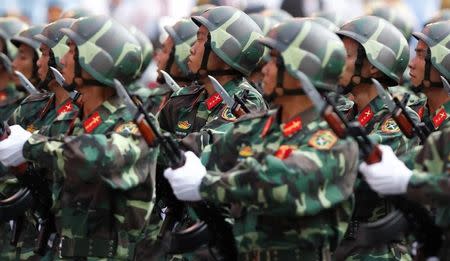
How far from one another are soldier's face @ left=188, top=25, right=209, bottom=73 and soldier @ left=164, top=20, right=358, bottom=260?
2.35 metres

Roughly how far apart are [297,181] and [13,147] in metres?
2.57

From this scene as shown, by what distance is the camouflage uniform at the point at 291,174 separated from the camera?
918 centimetres

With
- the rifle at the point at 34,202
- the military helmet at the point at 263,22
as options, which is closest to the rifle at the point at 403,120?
the rifle at the point at 34,202

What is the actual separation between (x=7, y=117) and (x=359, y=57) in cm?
357

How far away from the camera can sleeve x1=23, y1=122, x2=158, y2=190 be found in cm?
1001

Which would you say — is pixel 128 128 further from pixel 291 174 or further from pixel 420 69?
pixel 420 69

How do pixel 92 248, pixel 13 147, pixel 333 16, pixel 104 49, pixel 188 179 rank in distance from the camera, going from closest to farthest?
pixel 188 179
pixel 92 248
pixel 104 49
pixel 13 147
pixel 333 16

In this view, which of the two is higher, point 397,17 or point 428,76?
point 428,76

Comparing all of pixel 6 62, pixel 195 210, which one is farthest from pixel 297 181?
pixel 6 62

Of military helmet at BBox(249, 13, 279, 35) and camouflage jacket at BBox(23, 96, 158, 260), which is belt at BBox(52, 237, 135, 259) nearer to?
camouflage jacket at BBox(23, 96, 158, 260)

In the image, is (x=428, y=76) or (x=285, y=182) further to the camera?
(x=428, y=76)

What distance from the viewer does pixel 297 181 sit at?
29.9ft

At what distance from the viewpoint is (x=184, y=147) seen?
1121 centimetres

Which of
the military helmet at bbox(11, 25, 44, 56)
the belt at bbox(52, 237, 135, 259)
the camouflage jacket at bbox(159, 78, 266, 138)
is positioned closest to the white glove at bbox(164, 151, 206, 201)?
the belt at bbox(52, 237, 135, 259)
